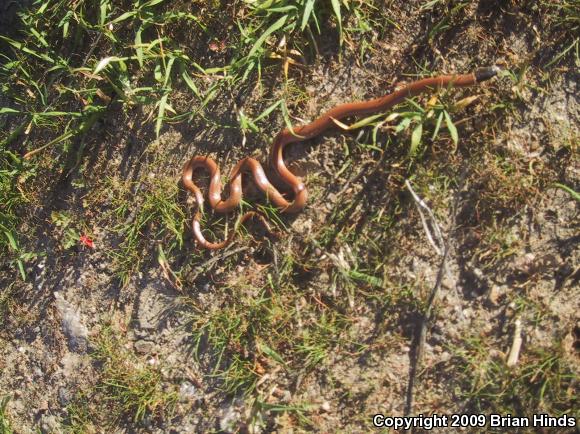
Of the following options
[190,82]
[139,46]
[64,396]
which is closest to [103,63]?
[139,46]

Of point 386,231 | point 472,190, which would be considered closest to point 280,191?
point 386,231

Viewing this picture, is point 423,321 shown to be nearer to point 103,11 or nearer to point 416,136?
point 416,136

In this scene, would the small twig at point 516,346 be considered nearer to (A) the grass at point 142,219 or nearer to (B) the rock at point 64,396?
(A) the grass at point 142,219

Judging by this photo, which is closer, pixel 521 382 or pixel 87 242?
pixel 521 382

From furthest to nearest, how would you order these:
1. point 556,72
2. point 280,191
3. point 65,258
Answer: point 65,258
point 280,191
point 556,72

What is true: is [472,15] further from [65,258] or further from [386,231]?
[65,258]

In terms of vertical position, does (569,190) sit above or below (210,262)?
above

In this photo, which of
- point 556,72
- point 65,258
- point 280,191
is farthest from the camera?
point 65,258

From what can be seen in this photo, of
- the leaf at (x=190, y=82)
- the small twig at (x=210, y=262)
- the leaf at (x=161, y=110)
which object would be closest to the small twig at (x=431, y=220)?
the small twig at (x=210, y=262)
